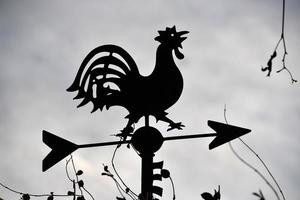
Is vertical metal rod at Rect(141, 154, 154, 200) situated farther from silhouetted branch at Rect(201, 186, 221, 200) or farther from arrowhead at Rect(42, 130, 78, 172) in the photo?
arrowhead at Rect(42, 130, 78, 172)

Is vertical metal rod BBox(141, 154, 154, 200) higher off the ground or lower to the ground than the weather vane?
lower

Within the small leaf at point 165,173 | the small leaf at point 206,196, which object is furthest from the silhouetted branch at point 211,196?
the small leaf at point 165,173

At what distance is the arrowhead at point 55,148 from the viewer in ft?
7.33

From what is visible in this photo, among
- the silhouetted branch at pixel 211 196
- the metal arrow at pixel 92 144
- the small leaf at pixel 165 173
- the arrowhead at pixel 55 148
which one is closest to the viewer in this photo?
the silhouetted branch at pixel 211 196

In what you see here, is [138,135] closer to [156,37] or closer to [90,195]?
[90,195]

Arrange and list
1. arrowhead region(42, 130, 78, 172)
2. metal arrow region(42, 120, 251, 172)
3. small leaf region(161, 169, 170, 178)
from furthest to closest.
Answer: arrowhead region(42, 130, 78, 172)
metal arrow region(42, 120, 251, 172)
small leaf region(161, 169, 170, 178)

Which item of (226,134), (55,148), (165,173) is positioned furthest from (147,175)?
(55,148)

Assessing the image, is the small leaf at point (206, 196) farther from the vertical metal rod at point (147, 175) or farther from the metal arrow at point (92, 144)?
the metal arrow at point (92, 144)

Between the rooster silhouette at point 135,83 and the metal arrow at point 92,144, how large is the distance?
280 mm

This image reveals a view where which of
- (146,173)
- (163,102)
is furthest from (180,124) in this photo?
(146,173)

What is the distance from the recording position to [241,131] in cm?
213

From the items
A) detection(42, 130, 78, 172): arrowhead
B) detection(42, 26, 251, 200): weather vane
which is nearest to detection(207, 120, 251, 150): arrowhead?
detection(42, 26, 251, 200): weather vane

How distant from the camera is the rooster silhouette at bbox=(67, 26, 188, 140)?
2.27 metres

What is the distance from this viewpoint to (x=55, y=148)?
2.30m
